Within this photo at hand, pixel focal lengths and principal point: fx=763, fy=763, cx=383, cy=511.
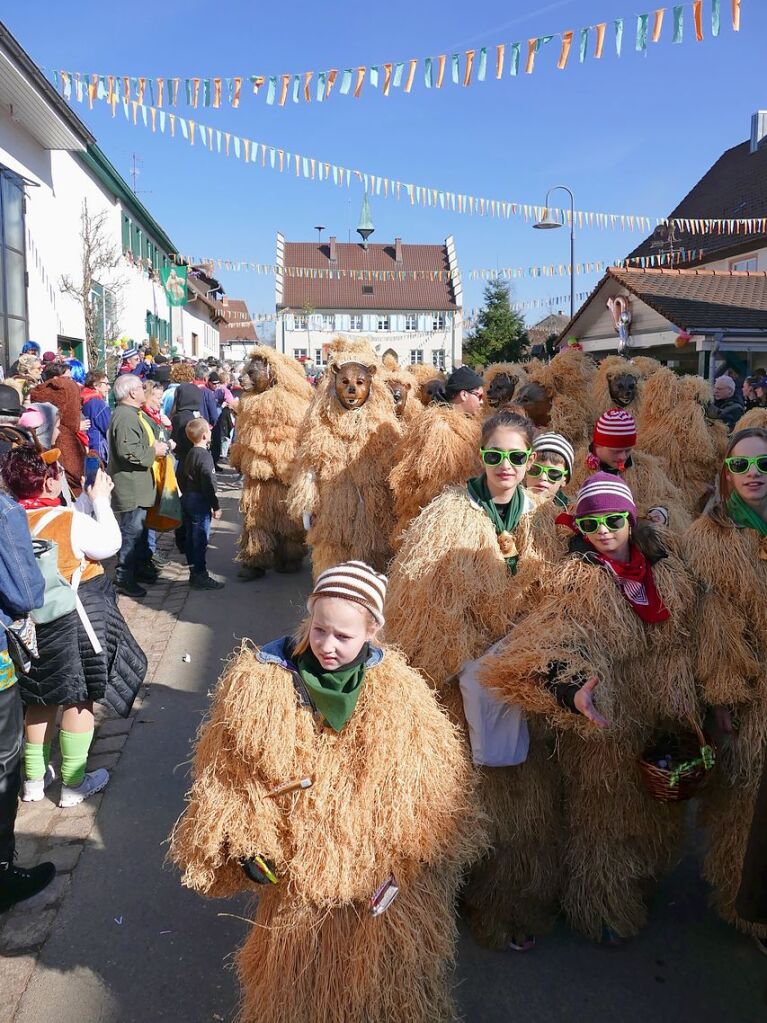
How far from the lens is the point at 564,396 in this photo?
627 centimetres

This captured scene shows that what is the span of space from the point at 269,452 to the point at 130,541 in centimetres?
160

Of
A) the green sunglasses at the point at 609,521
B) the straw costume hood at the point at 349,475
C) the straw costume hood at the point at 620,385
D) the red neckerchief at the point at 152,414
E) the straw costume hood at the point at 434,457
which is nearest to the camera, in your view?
the green sunglasses at the point at 609,521

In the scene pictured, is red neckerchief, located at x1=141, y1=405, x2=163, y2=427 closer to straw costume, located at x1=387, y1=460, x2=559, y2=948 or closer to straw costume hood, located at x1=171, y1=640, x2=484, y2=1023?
straw costume, located at x1=387, y1=460, x2=559, y2=948

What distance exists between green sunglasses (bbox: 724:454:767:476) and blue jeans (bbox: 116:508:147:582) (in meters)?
5.37

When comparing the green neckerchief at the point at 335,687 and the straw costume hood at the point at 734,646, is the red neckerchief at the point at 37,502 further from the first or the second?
the straw costume hood at the point at 734,646

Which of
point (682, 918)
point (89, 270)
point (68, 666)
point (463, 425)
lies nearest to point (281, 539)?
point (463, 425)

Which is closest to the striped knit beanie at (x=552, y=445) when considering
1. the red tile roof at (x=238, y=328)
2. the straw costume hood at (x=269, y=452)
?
the straw costume hood at (x=269, y=452)

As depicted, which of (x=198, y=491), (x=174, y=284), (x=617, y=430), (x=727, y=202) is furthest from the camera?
(x=174, y=284)

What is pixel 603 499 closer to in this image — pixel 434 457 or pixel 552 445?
pixel 552 445

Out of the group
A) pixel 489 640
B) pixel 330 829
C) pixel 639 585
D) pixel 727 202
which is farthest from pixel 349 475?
pixel 727 202

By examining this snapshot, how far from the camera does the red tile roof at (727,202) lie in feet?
71.7

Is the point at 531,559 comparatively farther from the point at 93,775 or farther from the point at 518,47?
the point at 518,47

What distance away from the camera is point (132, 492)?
6.91 m

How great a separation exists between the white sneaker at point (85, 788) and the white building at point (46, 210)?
8.82 metres
